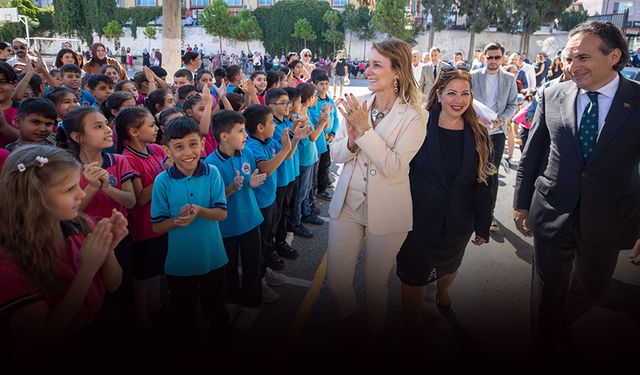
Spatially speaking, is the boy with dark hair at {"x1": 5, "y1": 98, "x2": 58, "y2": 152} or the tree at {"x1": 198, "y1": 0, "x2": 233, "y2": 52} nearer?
the boy with dark hair at {"x1": 5, "y1": 98, "x2": 58, "y2": 152}

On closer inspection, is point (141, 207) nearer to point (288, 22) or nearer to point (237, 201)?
point (237, 201)

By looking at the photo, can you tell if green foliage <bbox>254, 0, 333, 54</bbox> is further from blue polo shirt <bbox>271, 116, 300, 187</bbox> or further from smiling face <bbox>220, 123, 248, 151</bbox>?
smiling face <bbox>220, 123, 248, 151</bbox>

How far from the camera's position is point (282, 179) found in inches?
165

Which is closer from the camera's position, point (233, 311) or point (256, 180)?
point (256, 180)

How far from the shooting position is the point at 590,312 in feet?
11.8

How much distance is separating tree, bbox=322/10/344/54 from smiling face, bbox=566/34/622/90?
38.9 metres

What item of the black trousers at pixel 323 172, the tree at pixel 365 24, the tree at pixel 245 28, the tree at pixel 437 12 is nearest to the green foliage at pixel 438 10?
the tree at pixel 437 12

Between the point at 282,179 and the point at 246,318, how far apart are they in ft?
4.59

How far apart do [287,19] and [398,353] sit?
42.9 metres

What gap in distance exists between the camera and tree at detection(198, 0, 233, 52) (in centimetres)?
4050

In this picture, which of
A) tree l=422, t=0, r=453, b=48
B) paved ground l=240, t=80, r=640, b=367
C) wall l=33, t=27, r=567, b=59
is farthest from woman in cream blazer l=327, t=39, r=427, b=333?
tree l=422, t=0, r=453, b=48

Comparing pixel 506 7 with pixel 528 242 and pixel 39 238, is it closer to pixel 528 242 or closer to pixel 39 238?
pixel 528 242

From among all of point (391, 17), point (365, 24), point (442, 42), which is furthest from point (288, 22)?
A: point (442, 42)

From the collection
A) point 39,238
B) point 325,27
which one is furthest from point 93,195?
point 325,27
